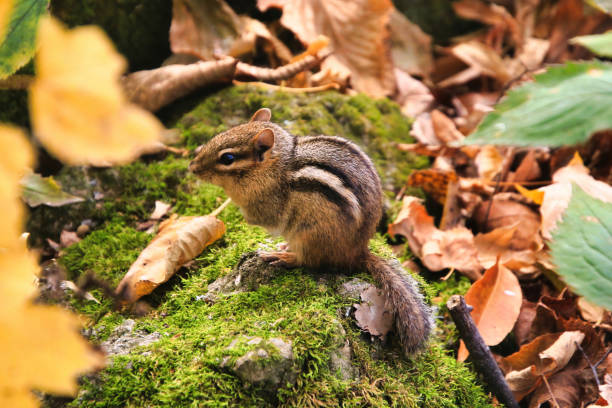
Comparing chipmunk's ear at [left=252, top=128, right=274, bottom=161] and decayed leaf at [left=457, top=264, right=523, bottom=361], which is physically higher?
chipmunk's ear at [left=252, top=128, right=274, bottom=161]

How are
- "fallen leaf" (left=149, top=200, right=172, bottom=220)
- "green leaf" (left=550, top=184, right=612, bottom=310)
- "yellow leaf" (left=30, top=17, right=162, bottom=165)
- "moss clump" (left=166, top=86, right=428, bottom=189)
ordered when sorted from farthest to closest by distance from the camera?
"moss clump" (left=166, top=86, right=428, bottom=189), "fallen leaf" (left=149, top=200, right=172, bottom=220), "green leaf" (left=550, top=184, right=612, bottom=310), "yellow leaf" (left=30, top=17, right=162, bottom=165)

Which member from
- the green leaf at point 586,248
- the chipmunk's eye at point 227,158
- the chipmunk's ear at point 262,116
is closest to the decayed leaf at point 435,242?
the chipmunk's ear at point 262,116

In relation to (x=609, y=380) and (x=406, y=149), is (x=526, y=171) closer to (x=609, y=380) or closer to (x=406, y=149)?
(x=406, y=149)

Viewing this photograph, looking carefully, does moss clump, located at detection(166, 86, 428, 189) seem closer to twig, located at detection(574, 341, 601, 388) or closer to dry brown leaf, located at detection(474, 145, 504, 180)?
dry brown leaf, located at detection(474, 145, 504, 180)

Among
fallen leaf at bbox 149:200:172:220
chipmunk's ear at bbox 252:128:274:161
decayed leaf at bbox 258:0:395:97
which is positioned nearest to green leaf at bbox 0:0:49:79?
chipmunk's ear at bbox 252:128:274:161

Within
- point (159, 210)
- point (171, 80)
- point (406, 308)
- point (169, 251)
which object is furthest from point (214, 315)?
point (171, 80)

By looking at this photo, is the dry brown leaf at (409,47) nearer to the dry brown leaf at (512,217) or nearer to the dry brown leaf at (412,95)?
the dry brown leaf at (412,95)

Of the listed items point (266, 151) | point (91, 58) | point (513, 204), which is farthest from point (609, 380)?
point (91, 58)
